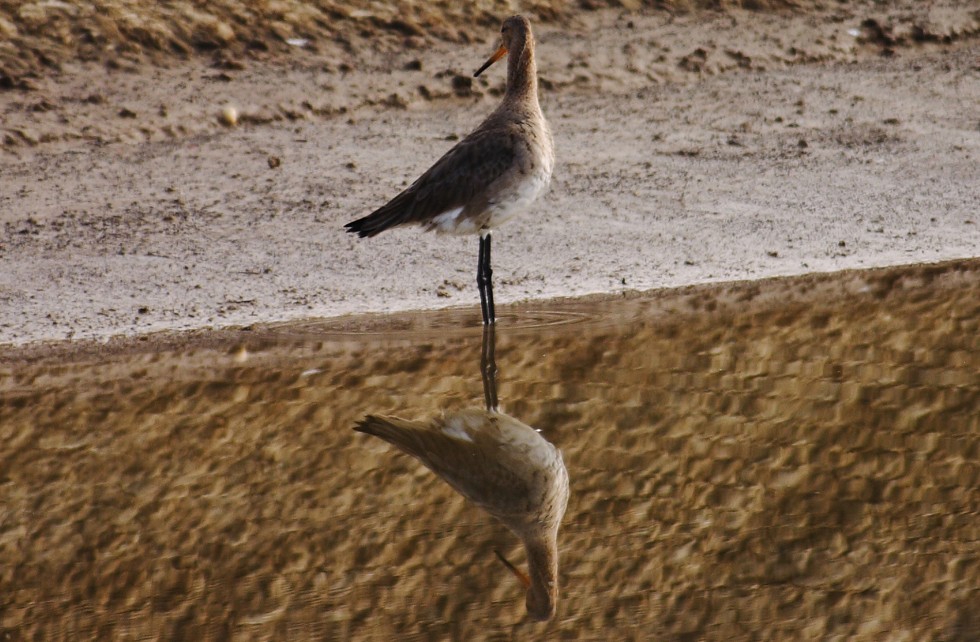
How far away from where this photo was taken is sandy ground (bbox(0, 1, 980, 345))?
7.75 meters

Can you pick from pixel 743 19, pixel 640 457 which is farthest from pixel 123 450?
pixel 743 19

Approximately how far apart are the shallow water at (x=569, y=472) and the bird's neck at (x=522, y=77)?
1.02 meters

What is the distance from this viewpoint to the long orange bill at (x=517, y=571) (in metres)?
4.54

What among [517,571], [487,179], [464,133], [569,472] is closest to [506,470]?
[569,472]

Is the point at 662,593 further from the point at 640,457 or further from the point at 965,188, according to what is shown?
the point at 965,188

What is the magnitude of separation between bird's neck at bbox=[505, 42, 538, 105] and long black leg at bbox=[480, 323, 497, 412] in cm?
108

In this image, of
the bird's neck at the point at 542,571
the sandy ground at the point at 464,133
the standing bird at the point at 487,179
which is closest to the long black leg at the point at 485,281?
the standing bird at the point at 487,179

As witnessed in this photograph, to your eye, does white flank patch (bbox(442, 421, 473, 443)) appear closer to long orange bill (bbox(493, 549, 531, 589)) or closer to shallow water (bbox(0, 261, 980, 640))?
shallow water (bbox(0, 261, 980, 640))

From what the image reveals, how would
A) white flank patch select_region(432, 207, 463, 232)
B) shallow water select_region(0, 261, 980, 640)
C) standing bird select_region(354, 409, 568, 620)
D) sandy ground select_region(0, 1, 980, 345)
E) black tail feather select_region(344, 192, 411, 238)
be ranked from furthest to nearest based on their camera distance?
sandy ground select_region(0, 1, 980, 345) < black tail feather select_region(344, 192, 411, 238) < white flank patch select_region(432, 207, 463, 232) < standing bird select_region(354, 409, 568, 620) < shallow water select_region(0, 261, 980, 640)

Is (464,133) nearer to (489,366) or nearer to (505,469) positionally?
(489,366)

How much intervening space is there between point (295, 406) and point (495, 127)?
1647mm

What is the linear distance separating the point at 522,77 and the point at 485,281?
969 millimetres

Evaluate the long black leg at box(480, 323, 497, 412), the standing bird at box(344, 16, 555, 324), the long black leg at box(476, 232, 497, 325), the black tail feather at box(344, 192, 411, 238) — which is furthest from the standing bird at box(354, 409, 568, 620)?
the black tail feather at box(344, 192, 411, 238)

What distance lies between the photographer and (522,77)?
7.11 m
